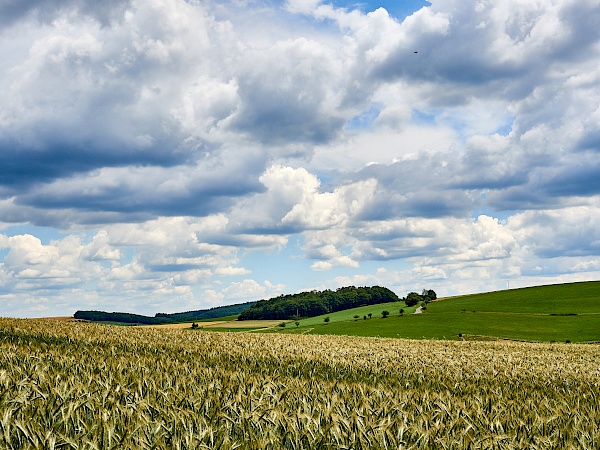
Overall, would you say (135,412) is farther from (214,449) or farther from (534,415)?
(534,415)

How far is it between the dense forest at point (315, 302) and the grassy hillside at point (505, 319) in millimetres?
16442

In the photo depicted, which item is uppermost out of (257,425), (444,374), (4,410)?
(4,410)

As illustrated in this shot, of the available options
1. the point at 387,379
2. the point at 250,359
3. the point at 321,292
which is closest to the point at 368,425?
the point at 387,379

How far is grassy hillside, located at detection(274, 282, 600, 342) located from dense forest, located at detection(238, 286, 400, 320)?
1644 centimetres

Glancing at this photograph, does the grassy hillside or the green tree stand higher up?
the green tree

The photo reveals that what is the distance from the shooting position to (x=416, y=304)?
399ft

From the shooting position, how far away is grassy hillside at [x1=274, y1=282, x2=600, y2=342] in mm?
72312

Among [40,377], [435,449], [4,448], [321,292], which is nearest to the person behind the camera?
[4,448]

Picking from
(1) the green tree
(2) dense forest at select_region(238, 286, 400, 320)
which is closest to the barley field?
(1) the green tree

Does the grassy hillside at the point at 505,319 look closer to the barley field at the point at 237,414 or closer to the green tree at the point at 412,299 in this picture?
the green tree at the point at 412,299

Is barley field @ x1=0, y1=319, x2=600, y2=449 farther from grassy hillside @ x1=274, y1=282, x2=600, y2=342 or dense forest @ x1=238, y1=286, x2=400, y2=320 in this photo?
dense forest @ x1=238, y1=286, x2=400, y2=320

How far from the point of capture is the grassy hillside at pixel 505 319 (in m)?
72.3

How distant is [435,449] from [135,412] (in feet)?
9.68

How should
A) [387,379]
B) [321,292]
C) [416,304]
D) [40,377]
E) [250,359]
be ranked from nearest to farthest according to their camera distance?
1. [40,377]
2. [387,379]
3. [250,359]
4. [416,304]
5. [321,292]
